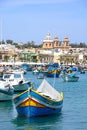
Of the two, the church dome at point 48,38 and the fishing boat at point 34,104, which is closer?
the fishing boat at point 34,104

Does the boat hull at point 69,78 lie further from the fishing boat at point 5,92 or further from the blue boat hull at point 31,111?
the blue boat hull at point 31,111

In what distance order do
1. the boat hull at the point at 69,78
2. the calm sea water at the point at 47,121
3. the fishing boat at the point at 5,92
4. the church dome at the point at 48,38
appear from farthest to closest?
1. the church dome at the point at 48,38
2. the boat hull at the point at 69,78
3. the fishing boat at the point at 5,92
4. the calm sea water at the point at 47,121

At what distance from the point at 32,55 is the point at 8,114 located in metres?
150

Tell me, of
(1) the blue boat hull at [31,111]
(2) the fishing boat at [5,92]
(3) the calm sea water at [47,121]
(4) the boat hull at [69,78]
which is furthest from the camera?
(4) the boat hull at [69,78]

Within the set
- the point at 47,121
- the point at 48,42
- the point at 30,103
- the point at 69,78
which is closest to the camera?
the point at 47,121

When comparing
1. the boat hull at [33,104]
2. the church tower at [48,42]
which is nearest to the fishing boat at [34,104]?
the boat hull at [33,104]

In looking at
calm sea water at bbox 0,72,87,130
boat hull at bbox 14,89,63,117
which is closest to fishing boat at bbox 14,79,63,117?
boat hull at bbox 14,89,63,117

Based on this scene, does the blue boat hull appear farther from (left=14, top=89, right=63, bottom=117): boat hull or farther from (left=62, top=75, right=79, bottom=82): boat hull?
(left=62, top=75, right=79, bottom=82): boat hull

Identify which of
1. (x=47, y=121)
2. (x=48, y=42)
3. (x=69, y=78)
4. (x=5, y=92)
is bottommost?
(x=69, y=78)

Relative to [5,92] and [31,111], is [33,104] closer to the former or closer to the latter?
[31,111]

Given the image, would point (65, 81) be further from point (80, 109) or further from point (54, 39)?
point (54, 39)

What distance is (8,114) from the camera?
85.0 ft

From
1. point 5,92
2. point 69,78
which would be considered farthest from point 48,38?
point 5,92

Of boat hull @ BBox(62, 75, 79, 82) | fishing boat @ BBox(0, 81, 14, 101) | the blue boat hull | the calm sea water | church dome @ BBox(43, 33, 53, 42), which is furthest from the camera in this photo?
church dome @ BBox(43, 33, 53, 42)
